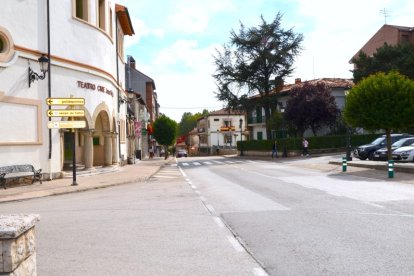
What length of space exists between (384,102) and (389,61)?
27.5 metres

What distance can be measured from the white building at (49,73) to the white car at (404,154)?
51.9ft

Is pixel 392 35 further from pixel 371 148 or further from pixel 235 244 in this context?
pixel 235 244

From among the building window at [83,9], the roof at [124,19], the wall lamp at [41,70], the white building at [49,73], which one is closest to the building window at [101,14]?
the white building at [49,73]

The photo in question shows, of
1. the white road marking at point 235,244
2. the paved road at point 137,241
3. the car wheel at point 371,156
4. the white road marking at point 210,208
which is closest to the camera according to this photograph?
the paved road at point 137,241

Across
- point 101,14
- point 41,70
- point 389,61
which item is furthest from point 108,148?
point 389,61

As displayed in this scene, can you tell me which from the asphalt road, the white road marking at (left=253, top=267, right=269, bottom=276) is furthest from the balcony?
the white road marking at (left=253, top=267, right=269, bottom=276)

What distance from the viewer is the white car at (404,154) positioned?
79.4 feet

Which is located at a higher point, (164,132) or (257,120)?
(257,120)

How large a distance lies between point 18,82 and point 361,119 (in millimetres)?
15283

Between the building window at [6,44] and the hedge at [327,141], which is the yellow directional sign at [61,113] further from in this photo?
the hedge at [327,141]

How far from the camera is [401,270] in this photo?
5.20 metres

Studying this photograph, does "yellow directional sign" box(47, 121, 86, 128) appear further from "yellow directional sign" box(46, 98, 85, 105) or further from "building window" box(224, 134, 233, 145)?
"building window" box(224, 134, 233, 145)

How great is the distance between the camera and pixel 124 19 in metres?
34.4

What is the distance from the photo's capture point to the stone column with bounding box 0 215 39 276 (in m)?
3.44
